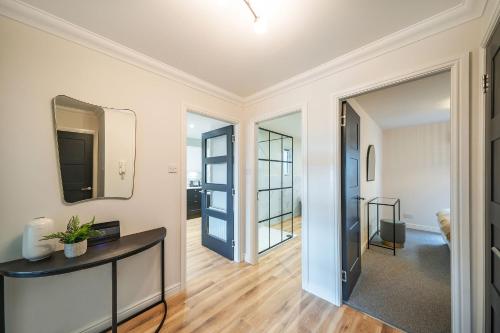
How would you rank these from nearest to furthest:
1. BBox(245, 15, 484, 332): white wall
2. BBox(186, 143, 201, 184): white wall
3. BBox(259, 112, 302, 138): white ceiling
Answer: BBox(245, 15, 484, 332): white wall, BBox(259, 112, 302, 138): white ceiling, BBox(186, 143, 201, 184): white wall

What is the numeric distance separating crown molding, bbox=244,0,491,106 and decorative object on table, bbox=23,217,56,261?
2.49 m

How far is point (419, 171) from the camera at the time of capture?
4.40 metres

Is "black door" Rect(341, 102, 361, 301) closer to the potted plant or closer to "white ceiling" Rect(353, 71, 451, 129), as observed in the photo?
"white ceiling" Rect(353, 71, 451, 129)

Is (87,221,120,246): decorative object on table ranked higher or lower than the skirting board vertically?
higher

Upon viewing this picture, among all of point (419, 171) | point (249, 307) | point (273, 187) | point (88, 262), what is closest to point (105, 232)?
point (88, 262)

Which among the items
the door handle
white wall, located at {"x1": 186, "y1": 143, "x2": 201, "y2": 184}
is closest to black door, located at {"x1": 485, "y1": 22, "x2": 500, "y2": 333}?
the door handle

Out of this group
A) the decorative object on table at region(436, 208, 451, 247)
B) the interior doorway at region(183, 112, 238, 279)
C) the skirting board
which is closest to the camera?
the skirting board

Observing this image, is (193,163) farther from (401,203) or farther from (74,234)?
(401,203)

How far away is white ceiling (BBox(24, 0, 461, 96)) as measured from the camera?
127 centimetres

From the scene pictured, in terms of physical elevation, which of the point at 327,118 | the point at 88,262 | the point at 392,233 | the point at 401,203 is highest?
the point at 327,118

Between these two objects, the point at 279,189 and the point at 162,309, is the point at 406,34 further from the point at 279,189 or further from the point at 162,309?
the point at 162,309

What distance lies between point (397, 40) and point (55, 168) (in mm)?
2835

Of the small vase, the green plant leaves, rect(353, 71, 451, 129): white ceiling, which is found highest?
rect(353, 71, 451, 129): white ceiling

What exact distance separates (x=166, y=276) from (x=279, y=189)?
245 cm
